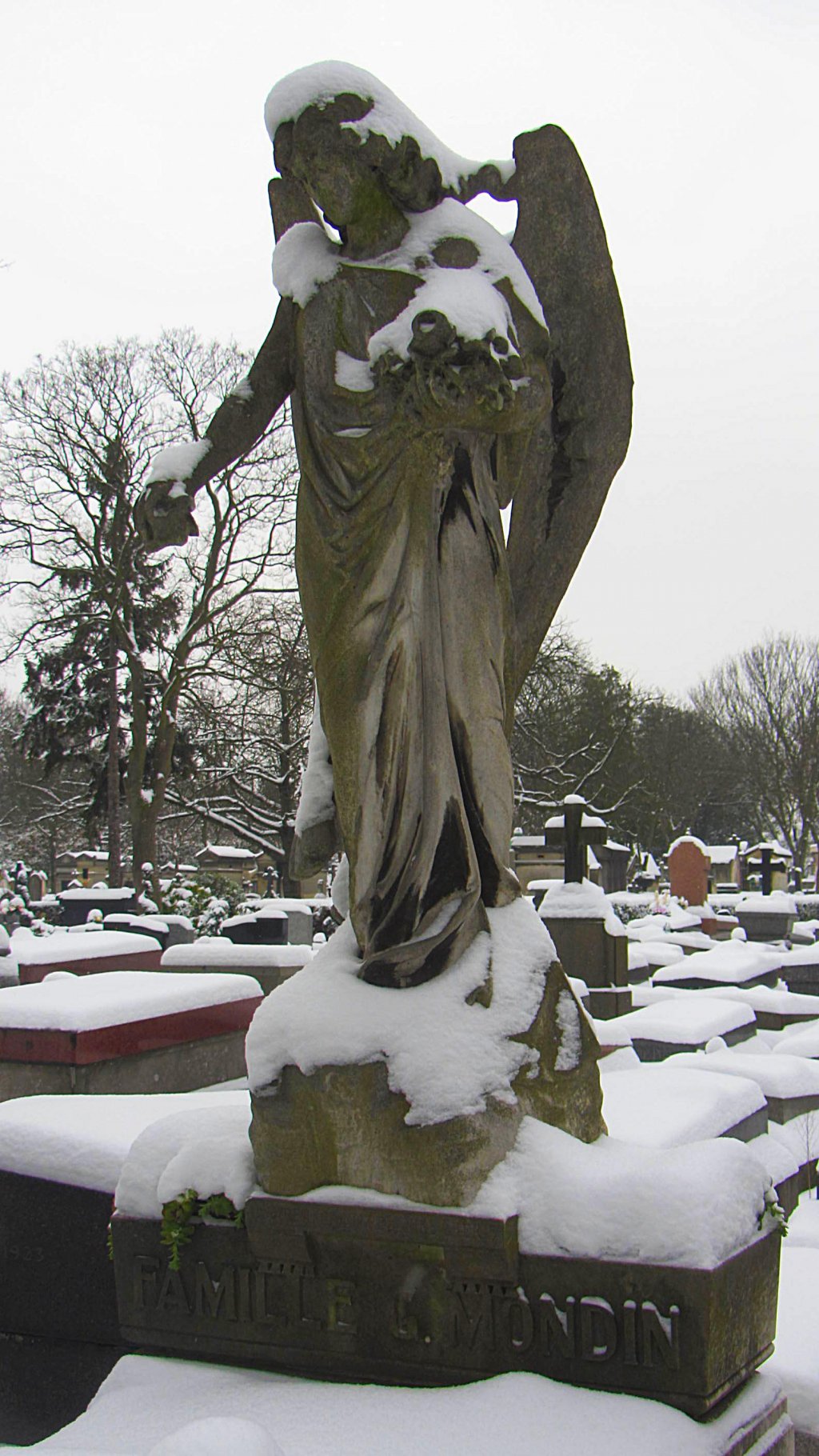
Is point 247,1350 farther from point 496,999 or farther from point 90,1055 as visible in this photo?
point 90,1055

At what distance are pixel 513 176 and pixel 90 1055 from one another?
5358 mm

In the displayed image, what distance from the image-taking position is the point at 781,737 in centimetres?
5247

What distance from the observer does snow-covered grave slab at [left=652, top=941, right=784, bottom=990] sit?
14977 mm

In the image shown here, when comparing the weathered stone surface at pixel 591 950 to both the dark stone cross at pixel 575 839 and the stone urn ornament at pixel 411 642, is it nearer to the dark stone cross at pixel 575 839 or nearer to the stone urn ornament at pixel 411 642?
the dark stone cross at pixel 575 839

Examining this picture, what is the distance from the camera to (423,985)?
3090 mm

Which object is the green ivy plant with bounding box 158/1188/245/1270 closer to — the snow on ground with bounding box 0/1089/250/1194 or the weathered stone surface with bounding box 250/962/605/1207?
the weathered stone surface with bounding box 250/962/605/1207

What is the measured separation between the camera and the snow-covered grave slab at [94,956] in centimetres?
1114

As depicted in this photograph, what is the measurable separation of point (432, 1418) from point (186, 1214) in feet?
2.78

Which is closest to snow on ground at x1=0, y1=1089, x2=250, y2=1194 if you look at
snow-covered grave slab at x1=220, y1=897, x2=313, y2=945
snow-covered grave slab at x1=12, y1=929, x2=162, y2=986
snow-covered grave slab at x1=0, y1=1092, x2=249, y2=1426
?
snow-covered grave slab at x1=0, y1=1092, x2=249, y2=1426

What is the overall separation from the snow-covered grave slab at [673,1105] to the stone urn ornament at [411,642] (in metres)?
0.55

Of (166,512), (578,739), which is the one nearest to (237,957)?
(166,512)

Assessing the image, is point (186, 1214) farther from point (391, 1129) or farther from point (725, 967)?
point (725, 967)

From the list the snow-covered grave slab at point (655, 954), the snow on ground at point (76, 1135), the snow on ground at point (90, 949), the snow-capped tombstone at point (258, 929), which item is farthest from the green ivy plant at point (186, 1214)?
the snow-capped tombstone at point (258, 929)

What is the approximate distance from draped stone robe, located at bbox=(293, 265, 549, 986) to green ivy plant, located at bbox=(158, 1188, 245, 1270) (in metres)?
0.67
